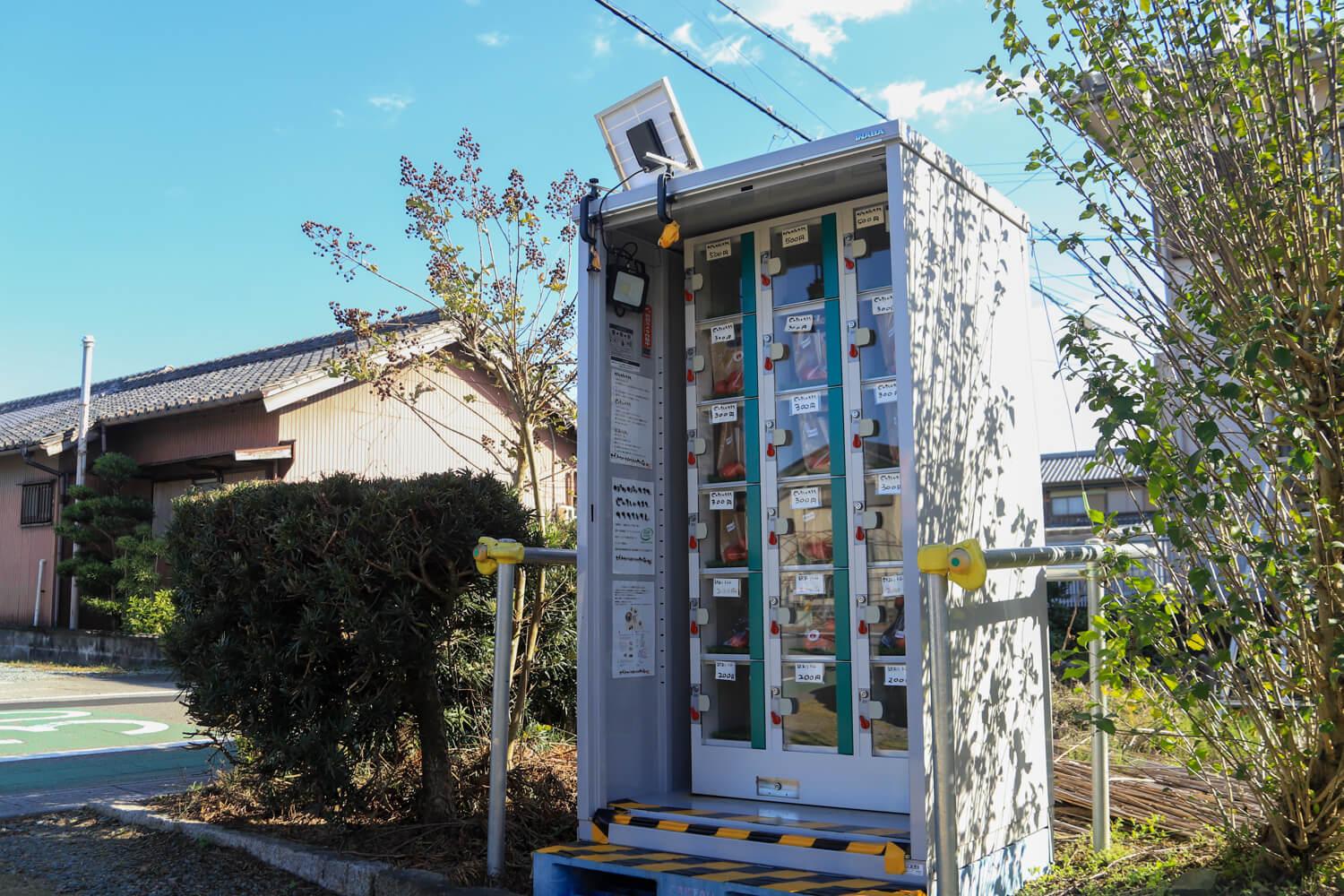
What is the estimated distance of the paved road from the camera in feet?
24.0

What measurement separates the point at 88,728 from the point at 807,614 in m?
A: 8.53

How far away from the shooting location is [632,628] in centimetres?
523

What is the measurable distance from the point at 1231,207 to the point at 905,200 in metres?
1.16

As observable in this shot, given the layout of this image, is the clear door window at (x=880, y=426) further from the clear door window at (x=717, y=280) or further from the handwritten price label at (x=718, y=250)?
the handwritten price label at (x=718, y=250)

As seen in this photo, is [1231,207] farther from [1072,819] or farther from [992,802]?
[1072,819]

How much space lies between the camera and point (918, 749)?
4.02 m

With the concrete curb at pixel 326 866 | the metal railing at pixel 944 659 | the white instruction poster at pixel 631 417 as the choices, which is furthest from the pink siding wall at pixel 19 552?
the metal railing at pixel 944 659

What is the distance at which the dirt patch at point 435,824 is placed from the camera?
5.27m

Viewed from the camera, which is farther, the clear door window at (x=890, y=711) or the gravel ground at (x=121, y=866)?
the gravel ground at (x=121, y=866)

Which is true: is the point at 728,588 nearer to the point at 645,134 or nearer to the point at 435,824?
the point at 435,824

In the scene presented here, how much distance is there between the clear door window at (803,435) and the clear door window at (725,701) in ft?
3.35

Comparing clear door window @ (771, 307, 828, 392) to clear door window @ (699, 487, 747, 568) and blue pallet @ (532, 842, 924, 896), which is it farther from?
blue pallet @ (532, 842, 924, 896)

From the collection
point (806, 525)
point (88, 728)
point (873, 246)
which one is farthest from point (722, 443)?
point (88, 728)

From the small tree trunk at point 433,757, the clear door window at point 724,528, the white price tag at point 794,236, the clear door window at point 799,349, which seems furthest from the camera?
the small tree trunk at point 433,757
